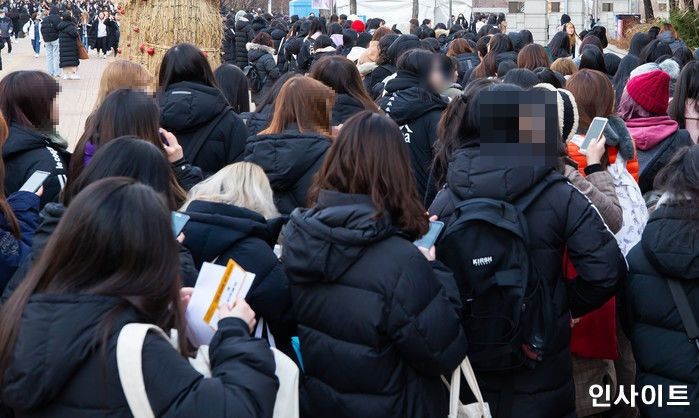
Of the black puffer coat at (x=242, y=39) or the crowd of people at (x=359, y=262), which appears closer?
the crowd of people at (x=359, y=262)

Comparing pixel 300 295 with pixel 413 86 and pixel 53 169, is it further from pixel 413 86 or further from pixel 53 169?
pixel 413 86

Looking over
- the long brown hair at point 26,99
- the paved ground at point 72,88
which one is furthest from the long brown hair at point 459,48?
the long brown hair at point 26,99

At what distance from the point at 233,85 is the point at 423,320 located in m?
4.15

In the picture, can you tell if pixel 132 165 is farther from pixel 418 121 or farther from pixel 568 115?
pixel 418 121

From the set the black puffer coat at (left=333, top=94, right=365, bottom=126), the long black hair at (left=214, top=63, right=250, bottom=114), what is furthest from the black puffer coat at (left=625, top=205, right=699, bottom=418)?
the long black hair at (left=214, top=63, right=250, bottom=114)

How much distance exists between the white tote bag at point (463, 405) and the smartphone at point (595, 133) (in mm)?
1462

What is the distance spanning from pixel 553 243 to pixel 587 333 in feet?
2.86

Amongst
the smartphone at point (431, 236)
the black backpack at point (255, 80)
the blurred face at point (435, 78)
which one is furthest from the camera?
the black backpack at point (255, 80)

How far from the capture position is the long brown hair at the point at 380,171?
11.1 feet

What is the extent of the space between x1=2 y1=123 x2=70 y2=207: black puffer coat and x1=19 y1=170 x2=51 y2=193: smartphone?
276 millimetres

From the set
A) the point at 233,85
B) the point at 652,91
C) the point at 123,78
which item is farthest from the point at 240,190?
the point at 233,85

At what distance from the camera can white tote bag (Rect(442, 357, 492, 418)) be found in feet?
11.2

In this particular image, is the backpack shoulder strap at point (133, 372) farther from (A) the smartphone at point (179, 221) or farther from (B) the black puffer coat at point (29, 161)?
(B) the black puffer coat at point (29, 161)

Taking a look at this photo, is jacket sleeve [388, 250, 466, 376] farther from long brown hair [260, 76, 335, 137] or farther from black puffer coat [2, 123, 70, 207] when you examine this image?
black puffer coat [2, 123, 70, 207]
